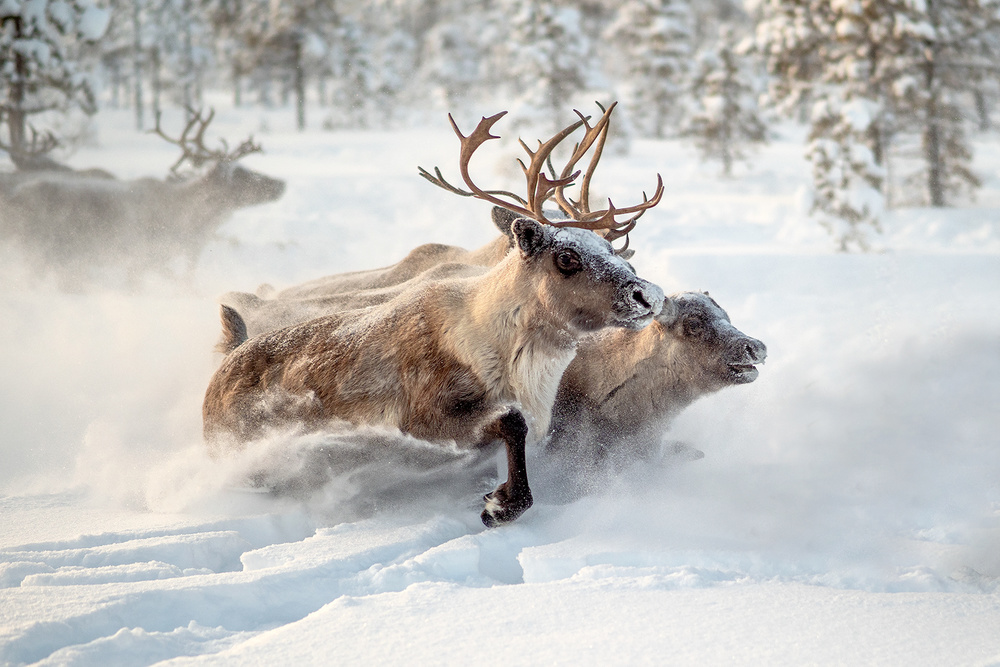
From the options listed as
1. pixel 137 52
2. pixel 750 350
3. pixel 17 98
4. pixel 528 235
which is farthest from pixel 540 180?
pixel 137 52

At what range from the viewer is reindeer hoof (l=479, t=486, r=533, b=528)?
4582 millimetres

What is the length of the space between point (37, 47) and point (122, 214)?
7.53 m

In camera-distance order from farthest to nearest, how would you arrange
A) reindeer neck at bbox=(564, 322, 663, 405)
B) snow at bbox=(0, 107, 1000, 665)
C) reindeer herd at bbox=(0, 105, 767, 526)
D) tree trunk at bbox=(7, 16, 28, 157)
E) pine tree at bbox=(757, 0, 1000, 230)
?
tree trunk at bbox=(7, 16, 28, 157) < pine tree at bbox=(757, 0, 1000, 230) < reindeer neck at bbox=(564, 322, 663, 405) < reindeer herd at bbox=(0, 105, 767, 526) < snow at bbox=(0, 107, 1000, 665)

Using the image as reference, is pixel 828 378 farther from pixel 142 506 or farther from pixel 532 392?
pixel 142 506

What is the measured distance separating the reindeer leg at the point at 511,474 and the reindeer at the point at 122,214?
32.0ft

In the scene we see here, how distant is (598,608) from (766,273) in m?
8.58

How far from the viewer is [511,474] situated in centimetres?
461

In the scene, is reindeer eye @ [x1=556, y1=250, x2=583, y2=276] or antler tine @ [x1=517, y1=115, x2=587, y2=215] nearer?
reindeer eye @ [x1=556, y1=250, x2=583, y2=276]

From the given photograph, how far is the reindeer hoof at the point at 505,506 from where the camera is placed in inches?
180

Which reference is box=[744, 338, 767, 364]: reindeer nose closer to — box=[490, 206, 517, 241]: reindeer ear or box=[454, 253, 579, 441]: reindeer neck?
box=[454, 253, 579, 441]: reindeer neck

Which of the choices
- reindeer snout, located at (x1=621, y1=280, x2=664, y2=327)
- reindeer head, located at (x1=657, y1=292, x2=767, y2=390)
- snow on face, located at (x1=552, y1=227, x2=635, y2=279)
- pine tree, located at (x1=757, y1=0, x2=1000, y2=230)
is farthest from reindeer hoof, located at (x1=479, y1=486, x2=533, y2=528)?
pine tree, located at (x1=757, y1=0, x2=1000, y2=230)

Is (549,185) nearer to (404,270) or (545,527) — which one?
(545,527)

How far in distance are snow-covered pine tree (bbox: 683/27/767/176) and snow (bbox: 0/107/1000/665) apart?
16128 millimetres

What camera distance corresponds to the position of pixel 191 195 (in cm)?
1348
